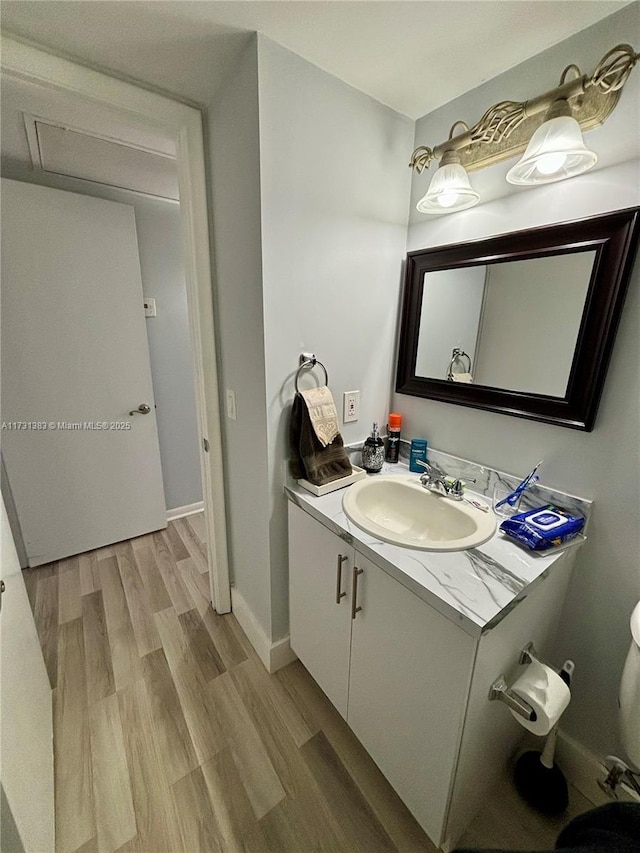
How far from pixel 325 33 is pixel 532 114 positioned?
0.59 meters

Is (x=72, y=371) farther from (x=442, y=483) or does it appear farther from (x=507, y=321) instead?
(x=507, y=321)

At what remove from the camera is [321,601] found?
1160 millimetres

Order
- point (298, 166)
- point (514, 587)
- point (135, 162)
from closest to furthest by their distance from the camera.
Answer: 1. point (514, 587)
2. point (298, 166)
3. point (135, 162)

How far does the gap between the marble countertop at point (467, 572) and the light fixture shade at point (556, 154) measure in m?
0.99

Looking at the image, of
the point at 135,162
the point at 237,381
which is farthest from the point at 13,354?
the point at 237,381

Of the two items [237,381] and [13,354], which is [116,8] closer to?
[237,381]

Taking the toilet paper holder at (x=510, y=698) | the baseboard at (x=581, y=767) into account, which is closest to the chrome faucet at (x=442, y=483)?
the toilet paper holder at (x=510, y=698)

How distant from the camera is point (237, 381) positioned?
131 cm

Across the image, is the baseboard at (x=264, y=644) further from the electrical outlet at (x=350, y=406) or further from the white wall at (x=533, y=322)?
the white wall at (x=533, y=322)

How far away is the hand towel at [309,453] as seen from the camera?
1.18 meters

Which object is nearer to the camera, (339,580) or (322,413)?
(339,580)

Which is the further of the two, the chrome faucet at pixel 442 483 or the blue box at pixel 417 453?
the blue box at pixel 417 453

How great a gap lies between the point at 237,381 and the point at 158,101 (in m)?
0.95

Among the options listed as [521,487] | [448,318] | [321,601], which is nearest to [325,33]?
[448,318]
